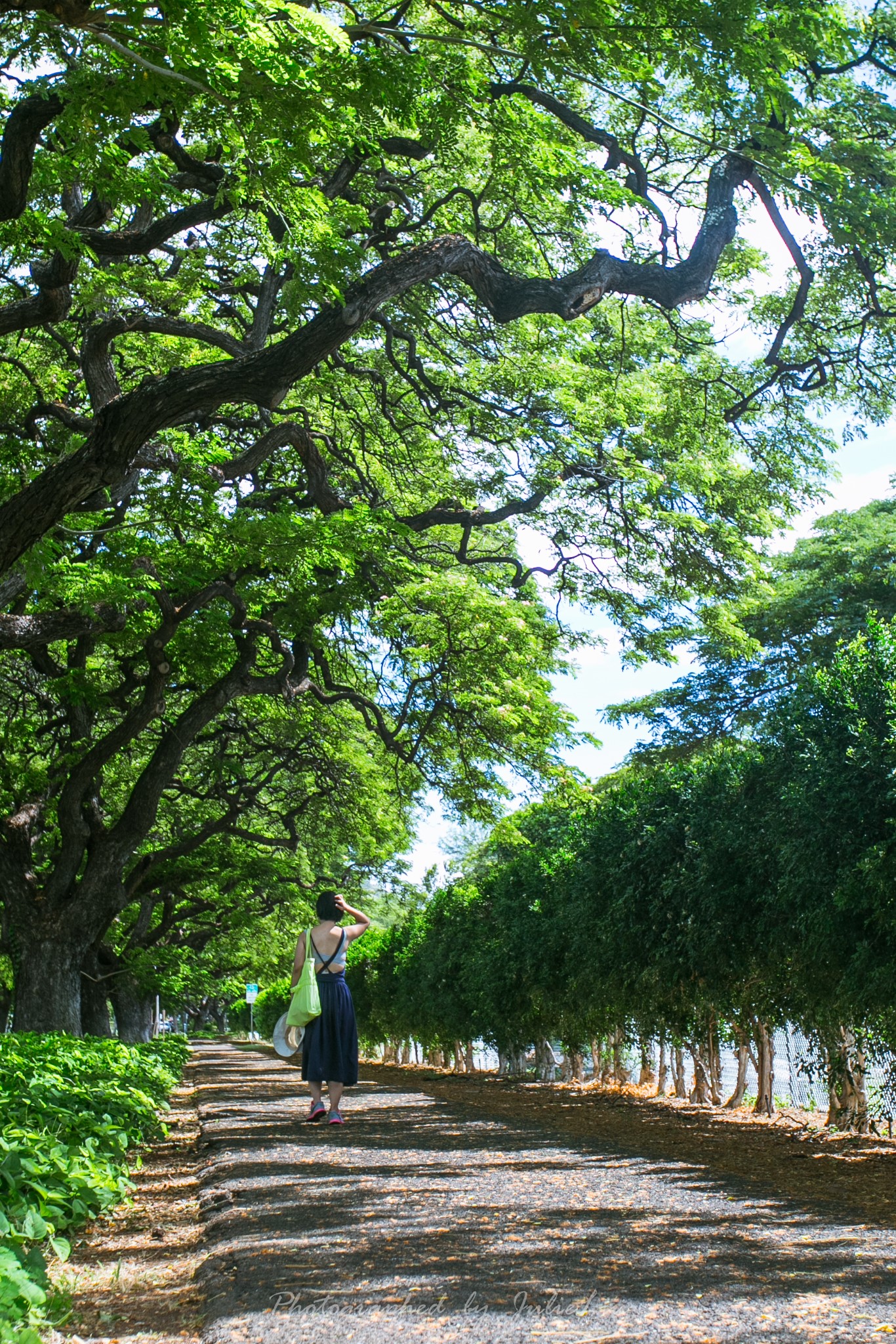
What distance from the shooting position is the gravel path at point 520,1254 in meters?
3.17

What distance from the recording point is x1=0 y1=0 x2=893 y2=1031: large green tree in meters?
6.21

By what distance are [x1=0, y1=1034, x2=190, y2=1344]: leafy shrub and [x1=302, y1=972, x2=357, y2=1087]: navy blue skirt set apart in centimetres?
126

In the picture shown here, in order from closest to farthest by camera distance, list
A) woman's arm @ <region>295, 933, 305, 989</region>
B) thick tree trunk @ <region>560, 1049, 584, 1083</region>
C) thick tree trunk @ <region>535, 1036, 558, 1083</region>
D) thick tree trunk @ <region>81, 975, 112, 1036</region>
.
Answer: woman's arm @ <region>295, 933, 305, 989</region> < thick tree trunk @ <region>560, 1049, 584, 1083</region> < thick tree trunk @ <region>535, 1036, 558, 1083</region> < thick tree trunk @ <region>81, 975, 112, 1036</region>

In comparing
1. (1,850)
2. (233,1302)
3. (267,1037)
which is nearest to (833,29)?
(233,1302)

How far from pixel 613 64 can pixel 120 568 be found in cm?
683

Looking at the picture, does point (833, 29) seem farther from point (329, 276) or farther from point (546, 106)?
point (329, 276)

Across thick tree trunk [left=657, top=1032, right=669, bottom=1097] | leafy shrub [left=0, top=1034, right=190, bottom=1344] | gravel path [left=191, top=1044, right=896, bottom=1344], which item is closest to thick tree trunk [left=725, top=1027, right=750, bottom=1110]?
thick tree trunk [left=657, top=1032, right=669, bottom=1097]

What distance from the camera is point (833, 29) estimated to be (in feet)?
22.2

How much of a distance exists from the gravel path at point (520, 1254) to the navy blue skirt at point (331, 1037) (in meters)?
1.07

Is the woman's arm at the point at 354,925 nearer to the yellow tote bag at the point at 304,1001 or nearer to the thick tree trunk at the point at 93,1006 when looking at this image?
the yellow tote bag at the point at 304,1001

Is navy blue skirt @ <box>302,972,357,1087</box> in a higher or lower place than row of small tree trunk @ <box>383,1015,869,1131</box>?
higher

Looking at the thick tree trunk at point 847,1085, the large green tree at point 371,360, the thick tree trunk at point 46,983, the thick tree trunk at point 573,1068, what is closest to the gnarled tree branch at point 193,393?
the large green tree at point 371,360

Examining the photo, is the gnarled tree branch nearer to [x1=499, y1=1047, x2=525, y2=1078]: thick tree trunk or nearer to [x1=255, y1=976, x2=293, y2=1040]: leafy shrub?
[x1=499, y1=1047, x2=525, y2=1078]: thick tree trunk

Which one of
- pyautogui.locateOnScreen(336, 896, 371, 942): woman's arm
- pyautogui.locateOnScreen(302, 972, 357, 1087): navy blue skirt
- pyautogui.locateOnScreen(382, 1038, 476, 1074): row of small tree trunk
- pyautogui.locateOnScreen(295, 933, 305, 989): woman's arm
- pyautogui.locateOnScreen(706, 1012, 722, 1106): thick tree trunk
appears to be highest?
pyautogui.locateOnScreen(336, 896, 371, 942): woman's arm
